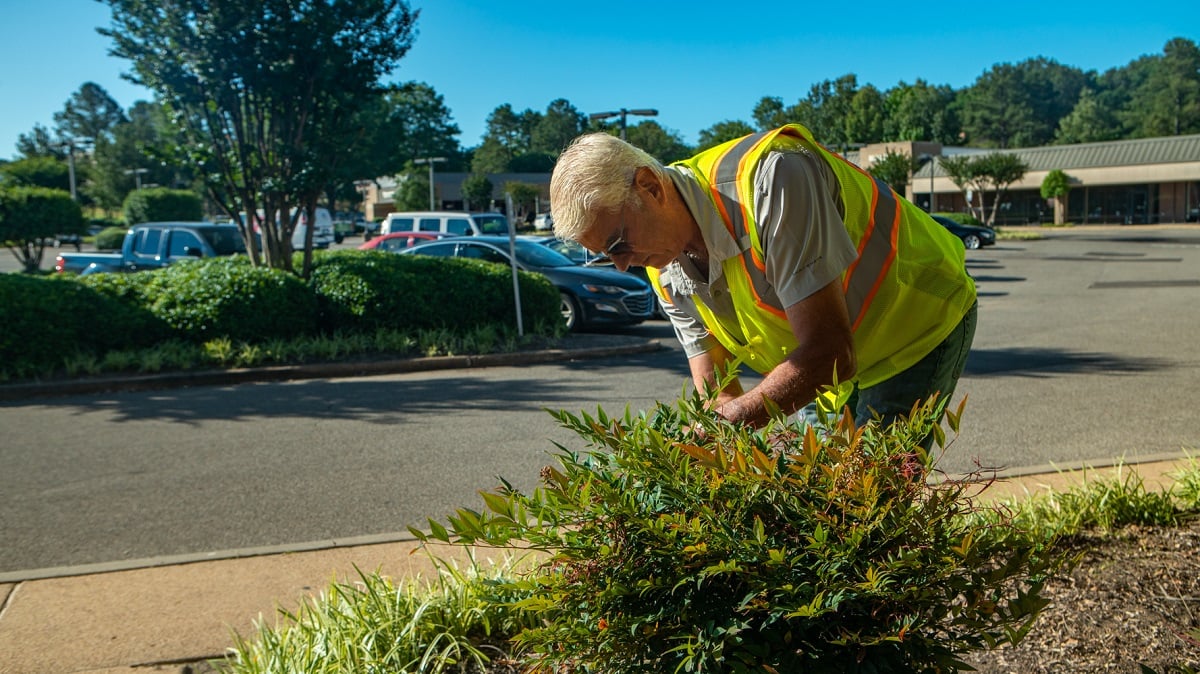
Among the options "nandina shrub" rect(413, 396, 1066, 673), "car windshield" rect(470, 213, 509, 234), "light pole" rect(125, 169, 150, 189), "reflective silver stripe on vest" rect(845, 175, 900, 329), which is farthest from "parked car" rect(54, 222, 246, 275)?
"light pole" rect(125, 169, 150, 189)

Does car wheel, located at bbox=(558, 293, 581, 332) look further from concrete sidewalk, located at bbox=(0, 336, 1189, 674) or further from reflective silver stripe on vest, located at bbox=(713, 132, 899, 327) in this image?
reflective silver stripe on vest, located at bbox=(713, 132, 899, 327)

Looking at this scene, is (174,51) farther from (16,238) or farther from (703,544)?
(16,238)

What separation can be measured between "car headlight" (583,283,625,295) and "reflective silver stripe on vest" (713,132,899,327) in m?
11.5

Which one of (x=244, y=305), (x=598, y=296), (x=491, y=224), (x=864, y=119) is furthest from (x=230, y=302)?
(x=864, y=119)

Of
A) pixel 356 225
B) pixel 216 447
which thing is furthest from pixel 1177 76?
Result: pixel 216 447

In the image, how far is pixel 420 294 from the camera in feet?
40.8

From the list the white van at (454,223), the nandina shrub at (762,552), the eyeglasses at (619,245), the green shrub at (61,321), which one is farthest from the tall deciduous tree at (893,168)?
the nandina shrub at (762,552)

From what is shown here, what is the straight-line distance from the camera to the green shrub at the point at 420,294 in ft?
40.3

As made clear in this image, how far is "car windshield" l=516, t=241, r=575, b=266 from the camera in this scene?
1513 centimetres

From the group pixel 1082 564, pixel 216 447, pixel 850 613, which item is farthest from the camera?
pixel 216 447

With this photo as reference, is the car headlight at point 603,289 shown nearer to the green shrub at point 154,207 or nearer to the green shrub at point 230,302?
the green shrub at point 230,302

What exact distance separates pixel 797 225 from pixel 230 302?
10.6 metres

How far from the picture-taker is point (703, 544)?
1.75 metres

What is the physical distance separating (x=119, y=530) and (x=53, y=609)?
1.33 metres
